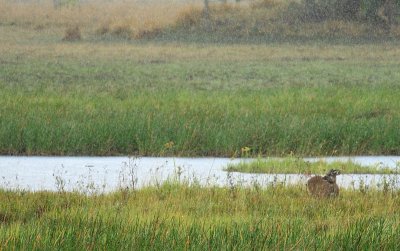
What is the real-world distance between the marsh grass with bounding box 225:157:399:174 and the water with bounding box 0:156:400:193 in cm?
16

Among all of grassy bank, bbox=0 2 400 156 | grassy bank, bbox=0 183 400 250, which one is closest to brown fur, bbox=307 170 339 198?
grassy bank, bbox=0 183 400 250

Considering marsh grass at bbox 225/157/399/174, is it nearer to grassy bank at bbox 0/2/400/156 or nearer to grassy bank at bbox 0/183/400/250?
grassy bank at bbox 0/2/400/156

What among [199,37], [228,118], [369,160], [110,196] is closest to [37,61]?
[199,37]

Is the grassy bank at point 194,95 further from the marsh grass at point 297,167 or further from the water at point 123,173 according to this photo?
the water at point 123,173

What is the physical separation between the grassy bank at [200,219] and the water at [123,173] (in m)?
1.04

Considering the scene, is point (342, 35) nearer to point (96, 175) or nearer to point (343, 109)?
point (343, 109)

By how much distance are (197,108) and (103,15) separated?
3463 cm

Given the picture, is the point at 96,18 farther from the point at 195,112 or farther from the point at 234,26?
the point at 195,112

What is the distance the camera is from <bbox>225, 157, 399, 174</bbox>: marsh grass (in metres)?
13.2

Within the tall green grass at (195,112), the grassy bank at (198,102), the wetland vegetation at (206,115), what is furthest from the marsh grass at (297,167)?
the tall green grass at (195,112)

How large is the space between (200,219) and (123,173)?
4465mm

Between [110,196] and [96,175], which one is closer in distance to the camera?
[110,196]

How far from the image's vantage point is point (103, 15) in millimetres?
52688

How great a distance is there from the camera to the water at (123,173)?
11953 mm
